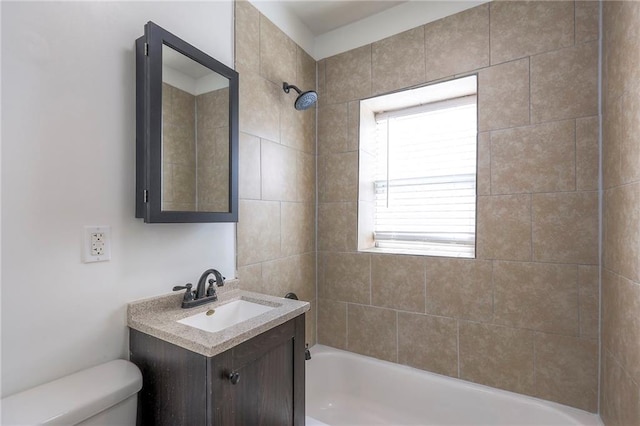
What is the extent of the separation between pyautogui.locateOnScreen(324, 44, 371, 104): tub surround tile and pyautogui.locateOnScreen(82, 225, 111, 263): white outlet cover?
5.61 feet

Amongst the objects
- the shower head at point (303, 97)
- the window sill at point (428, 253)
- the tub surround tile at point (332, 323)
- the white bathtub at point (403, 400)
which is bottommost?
the white bathtub at point (403, 400)

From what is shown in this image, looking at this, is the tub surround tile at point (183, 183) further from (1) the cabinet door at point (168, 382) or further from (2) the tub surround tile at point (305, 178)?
(2) the tub surround tile at point (305, 178)

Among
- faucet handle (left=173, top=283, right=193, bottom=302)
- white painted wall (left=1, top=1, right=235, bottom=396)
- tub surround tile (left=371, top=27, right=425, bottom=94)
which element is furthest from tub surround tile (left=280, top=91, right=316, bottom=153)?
faucet handle (left=173, top=283, right=193, bottom=302)

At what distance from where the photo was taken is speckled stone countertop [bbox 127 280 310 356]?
0.93 metres

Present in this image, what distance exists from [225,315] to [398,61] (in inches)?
73.4

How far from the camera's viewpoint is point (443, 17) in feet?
5.92

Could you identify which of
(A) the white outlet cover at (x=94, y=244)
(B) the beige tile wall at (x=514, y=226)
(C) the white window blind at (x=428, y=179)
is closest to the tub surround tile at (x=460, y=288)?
(B) the beige tile wall at (x=514, y=226)

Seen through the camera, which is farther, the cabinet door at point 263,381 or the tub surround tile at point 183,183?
the tub surround tile at point 183,183

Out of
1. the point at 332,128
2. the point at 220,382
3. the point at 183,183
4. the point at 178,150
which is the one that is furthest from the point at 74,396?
the point at 332,128

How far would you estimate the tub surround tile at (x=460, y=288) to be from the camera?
1.70 meters

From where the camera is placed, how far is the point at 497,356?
5.49 feet

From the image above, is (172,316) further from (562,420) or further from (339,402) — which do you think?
(562,420)

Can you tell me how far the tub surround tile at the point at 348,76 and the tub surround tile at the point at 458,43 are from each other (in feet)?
1.36

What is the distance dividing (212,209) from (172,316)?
19.3 inches
